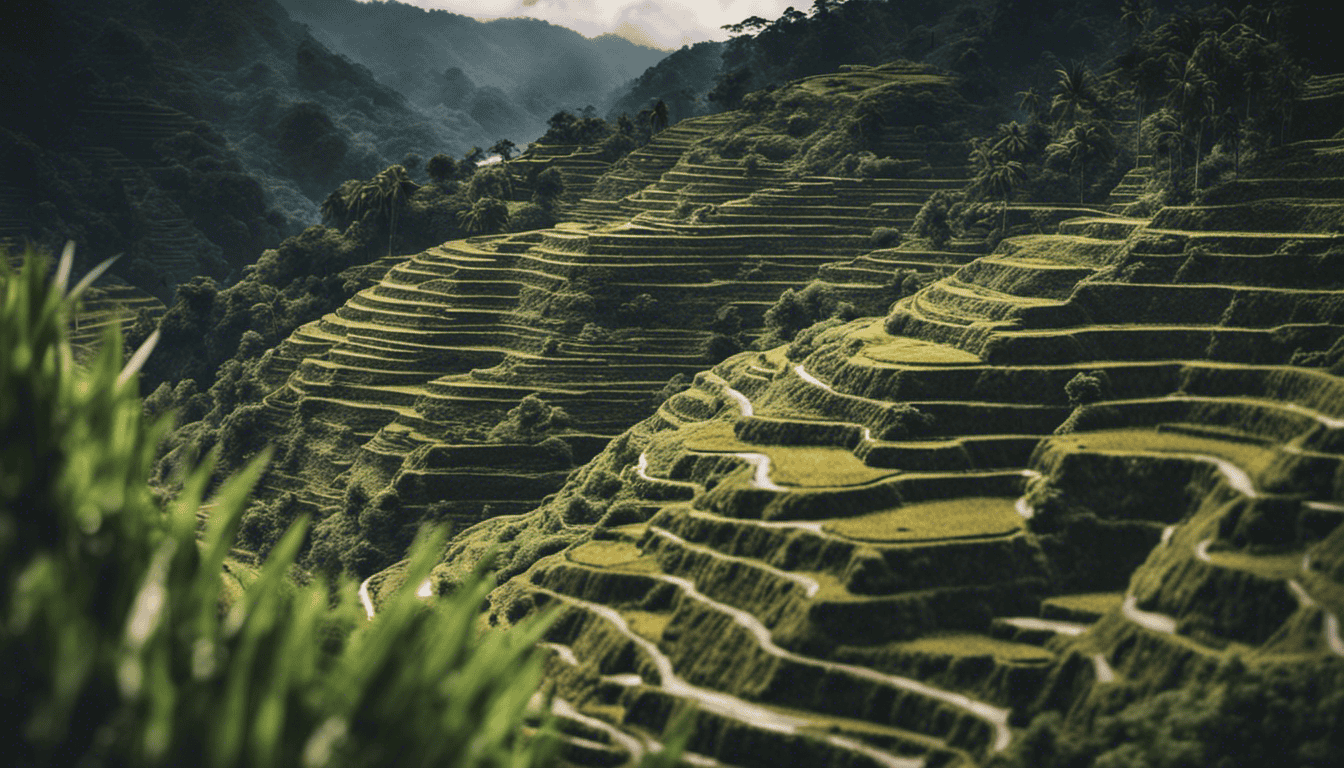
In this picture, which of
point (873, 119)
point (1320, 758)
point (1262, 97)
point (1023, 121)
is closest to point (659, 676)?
point (1320, 758)

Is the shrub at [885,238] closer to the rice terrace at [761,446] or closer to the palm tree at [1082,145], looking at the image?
the rice terrace at [761,446]

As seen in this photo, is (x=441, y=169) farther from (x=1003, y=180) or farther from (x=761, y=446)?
(x=761, y=446)

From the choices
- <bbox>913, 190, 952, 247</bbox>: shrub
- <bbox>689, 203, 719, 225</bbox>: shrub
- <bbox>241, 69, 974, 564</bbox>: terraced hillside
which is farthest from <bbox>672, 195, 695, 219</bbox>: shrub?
<bbox>913, 190, 952, 247</bbox>: shrub

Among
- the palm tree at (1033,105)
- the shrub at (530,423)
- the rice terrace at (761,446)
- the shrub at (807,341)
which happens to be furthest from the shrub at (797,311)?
the palm tree at (1033,105)

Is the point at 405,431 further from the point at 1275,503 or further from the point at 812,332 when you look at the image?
the point at 1275,503

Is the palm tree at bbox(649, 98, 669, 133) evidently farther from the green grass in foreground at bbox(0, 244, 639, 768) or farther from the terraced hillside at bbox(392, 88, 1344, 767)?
the green grass in foreground at bbox(0, 244, 639, 768)
